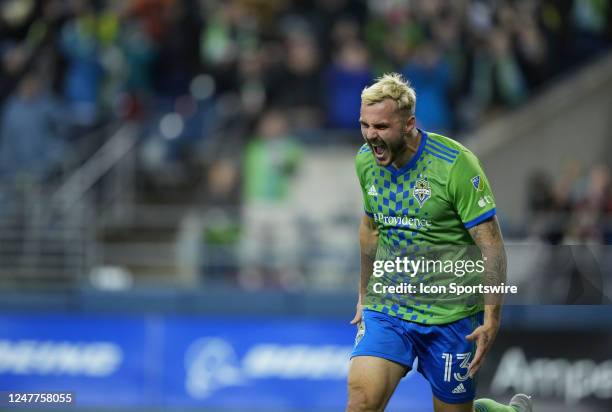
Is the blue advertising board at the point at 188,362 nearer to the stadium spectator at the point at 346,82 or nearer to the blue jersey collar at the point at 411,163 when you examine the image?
the stadium spectator at the point at 346,82

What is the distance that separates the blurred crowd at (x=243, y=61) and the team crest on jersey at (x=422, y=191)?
7371mm

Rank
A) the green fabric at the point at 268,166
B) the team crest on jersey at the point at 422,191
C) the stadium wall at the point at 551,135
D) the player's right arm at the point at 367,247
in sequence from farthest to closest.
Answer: the stadium wall at the point at 551,135 < the green fabric at the point at 268,166 < the player's right arm at the point at 367,247 < the team crest on jersey at the point at 422,191

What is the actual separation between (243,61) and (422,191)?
326 inches

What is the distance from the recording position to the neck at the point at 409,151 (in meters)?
6.82

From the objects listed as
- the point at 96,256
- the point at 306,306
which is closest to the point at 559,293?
the point at 306,306

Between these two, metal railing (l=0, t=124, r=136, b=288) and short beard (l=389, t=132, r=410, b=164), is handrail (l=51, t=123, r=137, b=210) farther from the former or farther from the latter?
short beard (l=389, t=132, r=410, b=164)

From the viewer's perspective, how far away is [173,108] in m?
15.4

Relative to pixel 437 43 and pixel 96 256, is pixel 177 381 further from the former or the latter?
pixel 437 43

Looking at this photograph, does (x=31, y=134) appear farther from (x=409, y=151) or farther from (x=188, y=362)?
(x=409, y=151)

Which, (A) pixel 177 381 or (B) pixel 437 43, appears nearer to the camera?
(A) pixel 177 381

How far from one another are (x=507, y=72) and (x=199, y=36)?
3.88m

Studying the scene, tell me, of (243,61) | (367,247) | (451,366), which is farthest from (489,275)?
(243,61)

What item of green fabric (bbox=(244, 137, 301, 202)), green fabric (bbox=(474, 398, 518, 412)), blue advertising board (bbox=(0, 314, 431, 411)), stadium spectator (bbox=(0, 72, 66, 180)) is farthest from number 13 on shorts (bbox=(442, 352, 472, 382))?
stadium spectator (bbox=(0, 72, 66, 180))

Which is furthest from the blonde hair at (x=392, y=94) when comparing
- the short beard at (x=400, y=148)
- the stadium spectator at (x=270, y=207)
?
the stadium spectator at (x=270, y=207)
